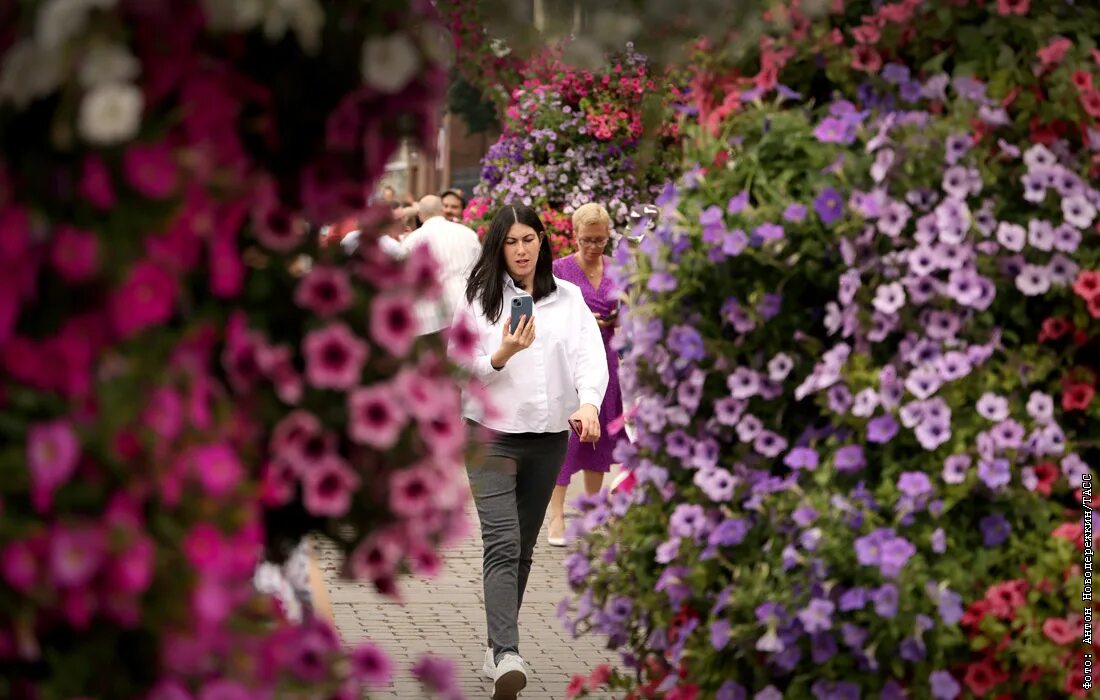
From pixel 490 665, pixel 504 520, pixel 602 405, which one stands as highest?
pixel 504 520

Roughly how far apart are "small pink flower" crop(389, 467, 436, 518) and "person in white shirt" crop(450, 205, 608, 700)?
394 cm

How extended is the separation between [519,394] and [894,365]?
9.79 ft

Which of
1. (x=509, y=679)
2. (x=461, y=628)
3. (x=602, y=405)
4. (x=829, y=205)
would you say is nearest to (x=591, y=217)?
(x=602, y=405)

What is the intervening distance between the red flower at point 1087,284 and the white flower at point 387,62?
203 cm

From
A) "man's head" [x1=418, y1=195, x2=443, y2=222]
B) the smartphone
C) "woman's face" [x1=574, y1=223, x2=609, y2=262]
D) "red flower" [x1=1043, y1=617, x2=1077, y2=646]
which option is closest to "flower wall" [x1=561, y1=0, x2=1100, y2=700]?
"red flower" [x1=1043, y1=617, x2=1077, y2=646]

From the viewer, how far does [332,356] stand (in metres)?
2.55

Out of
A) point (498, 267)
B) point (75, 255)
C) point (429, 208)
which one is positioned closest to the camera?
point (75, 255)

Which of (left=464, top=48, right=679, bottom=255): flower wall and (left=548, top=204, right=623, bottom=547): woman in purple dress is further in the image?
(left=464, top=48, right=679, bottom=255): flower wall

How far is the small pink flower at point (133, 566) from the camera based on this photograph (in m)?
2.25

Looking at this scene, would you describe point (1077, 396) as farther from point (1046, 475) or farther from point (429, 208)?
point (429, 208)

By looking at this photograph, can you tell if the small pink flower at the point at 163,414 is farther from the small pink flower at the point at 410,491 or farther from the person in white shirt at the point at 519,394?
the person in white shirt at the point at 519,394

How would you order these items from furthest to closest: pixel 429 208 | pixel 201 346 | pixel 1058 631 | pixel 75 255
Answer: pixel 429 208 → pixel 1058 631 → pixel 201 346 → pixel 75 255

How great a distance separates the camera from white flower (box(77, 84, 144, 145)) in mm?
2205

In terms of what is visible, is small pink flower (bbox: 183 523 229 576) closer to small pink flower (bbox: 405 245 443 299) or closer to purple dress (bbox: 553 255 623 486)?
small pink flower (bbox: 405 245 443 299)
